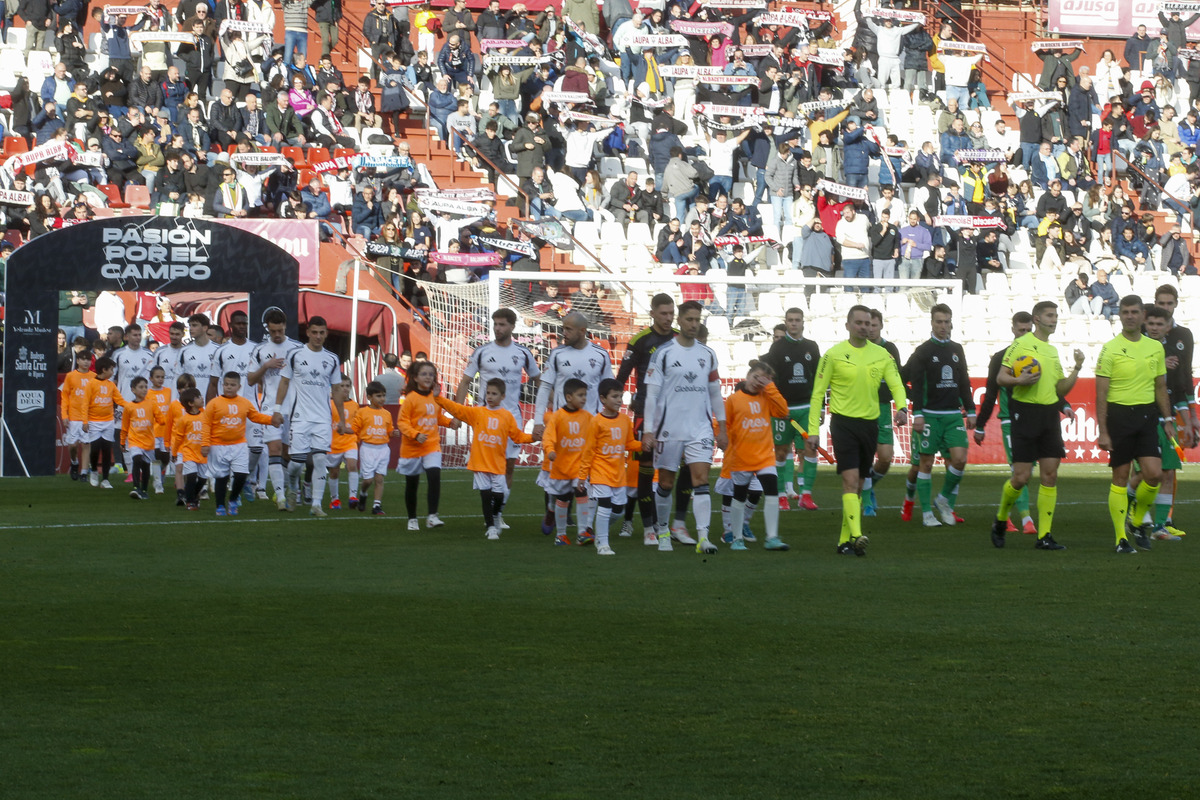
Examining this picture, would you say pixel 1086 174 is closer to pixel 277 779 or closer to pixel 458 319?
pixel 458 319

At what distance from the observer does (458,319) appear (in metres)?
25.9

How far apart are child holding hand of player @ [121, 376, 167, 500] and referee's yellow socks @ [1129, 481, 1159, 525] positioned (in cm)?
1109

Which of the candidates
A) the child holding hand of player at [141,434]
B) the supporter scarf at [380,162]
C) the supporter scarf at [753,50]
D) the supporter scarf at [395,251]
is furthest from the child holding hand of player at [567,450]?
the supporter scarf at [753,50]

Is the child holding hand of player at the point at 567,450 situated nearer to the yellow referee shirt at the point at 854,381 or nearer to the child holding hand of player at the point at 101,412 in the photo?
the yellow referee shirt at the point at 854,381

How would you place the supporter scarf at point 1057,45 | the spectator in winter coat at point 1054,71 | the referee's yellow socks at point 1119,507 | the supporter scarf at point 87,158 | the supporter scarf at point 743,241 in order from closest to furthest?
the referee's yellow socks at point 1119,507
the supporter scarf at point 87,158
the supporter scarf at point 743,241
the spectator in winter coat at point 1054,71
the supporter scarf at point 1057,45

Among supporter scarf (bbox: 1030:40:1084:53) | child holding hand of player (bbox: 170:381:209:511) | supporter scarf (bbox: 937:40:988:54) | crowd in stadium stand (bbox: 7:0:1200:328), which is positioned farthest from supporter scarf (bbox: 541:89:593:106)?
child holding hand of player (bbox: 170:381:209:511)

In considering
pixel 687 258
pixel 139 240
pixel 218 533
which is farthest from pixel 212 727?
pixel 687 258

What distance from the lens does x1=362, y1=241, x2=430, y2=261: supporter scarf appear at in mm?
27344

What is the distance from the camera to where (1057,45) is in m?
39.1

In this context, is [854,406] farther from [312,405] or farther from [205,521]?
A: [205,521]

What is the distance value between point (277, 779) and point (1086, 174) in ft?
108

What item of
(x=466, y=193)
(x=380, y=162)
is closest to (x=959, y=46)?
(x=466, y=193)

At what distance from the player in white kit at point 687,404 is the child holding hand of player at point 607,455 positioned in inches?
9.0

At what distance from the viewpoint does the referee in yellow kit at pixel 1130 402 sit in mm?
12258
